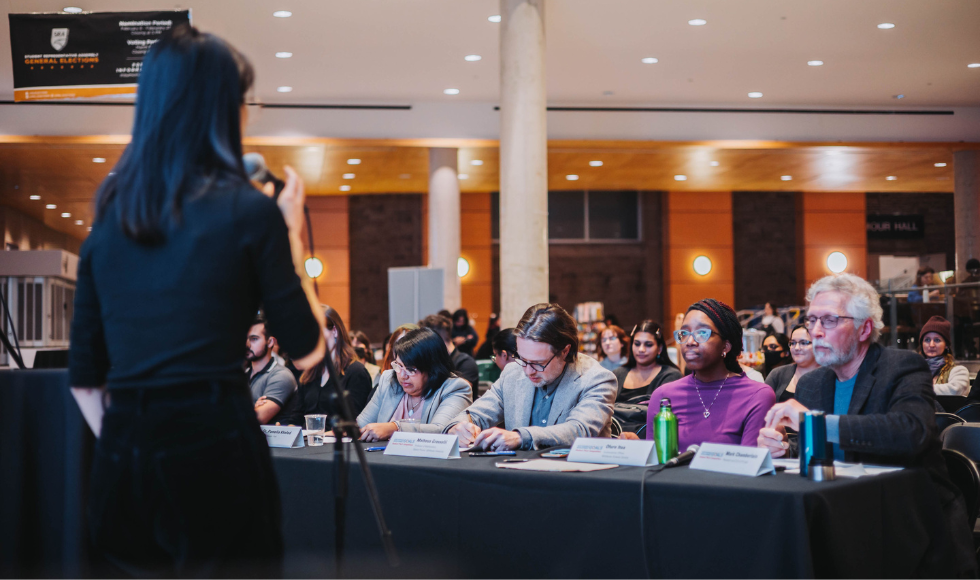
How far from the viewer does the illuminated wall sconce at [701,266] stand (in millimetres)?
16250

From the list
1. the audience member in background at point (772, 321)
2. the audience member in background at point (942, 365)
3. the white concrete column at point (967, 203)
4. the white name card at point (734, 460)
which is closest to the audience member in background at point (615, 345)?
the audience member in background at point (942, 365)

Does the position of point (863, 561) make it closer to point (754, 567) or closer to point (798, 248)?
point (754, 567)

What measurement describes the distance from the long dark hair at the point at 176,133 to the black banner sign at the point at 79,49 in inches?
169

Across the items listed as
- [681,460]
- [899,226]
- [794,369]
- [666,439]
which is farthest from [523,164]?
[899,226]

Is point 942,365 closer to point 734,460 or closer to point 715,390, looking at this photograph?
point 715,390

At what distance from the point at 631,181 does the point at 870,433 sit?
12629 mm

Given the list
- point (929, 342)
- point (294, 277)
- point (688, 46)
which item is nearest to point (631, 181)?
point (688, 46)

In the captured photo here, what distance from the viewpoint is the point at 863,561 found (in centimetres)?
183

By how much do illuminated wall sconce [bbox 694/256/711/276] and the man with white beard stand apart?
14132mm

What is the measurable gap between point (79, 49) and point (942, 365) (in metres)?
6.52

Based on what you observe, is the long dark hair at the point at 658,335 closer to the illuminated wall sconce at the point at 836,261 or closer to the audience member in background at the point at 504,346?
the audience member in background at the point at 504,346

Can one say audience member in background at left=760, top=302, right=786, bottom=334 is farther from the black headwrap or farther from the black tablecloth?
the black tablecloth

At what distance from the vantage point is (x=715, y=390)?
112 inches

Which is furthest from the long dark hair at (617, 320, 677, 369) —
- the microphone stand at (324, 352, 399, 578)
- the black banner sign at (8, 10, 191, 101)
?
the microphone stand at (324, 352, 399, 578)
